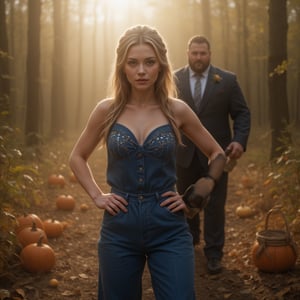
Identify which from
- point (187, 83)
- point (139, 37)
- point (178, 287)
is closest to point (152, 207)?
point (178, 287)

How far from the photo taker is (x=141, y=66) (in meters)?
2.85

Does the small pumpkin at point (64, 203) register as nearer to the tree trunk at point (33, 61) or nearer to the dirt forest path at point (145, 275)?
the dirt forest path at point (145, 275)

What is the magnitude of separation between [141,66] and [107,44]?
3047 cm

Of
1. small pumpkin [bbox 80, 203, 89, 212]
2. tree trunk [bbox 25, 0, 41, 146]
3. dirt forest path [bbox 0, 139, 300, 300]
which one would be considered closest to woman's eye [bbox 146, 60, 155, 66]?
dirt forest path [bbox 0, 139, 300, 300]

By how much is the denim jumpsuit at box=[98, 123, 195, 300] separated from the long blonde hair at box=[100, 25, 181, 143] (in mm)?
104

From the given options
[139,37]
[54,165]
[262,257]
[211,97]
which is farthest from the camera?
[54,165]

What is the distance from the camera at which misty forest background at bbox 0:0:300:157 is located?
917 centimetres

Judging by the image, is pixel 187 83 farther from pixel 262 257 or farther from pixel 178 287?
pixel 178 287

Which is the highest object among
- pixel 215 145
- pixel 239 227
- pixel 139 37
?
pixel 139 37

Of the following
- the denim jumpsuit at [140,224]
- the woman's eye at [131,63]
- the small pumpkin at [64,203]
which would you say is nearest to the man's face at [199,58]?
the woman's eye at [131,63]

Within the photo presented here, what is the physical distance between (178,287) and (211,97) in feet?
11.8

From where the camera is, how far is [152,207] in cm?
281

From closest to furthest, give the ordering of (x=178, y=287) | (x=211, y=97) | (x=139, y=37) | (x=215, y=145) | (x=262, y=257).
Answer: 1. (x=178, y=287)
2. (x=139, y=37)
3. (x=215, y=145)
4. (x=262, y=257)
5. (x=211, y=97)

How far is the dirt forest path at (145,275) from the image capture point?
502 cm
